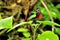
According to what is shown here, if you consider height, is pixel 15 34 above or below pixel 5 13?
below

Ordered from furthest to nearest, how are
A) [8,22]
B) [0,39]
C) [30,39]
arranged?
1. [0,39]
2. [30,39]
3. [8,22]

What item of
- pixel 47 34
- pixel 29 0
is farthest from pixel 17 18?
pixel 47 34

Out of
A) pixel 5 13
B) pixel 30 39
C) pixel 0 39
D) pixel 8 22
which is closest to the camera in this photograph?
pixel 8 22

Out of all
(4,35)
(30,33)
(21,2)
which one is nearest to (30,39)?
(30,33)

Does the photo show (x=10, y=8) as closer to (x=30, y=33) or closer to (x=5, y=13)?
(x=5, y=13)

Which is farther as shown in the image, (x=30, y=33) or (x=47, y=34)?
(x=30, y=33)

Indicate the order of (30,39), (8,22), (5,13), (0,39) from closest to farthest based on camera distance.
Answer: (8,22) → (30,39) → (0,39) → (5,13)

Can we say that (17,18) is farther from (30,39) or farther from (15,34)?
(30,39)

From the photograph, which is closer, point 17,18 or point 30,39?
point 30,39

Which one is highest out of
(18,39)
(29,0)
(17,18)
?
(29,0)
